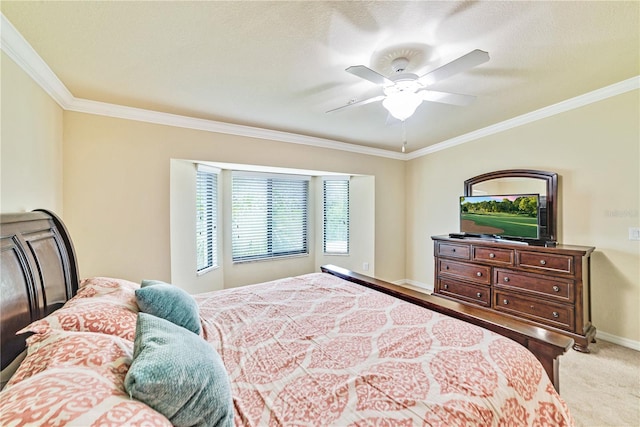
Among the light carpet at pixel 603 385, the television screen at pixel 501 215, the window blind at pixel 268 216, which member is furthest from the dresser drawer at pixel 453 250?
the window blind at pixel 268 216

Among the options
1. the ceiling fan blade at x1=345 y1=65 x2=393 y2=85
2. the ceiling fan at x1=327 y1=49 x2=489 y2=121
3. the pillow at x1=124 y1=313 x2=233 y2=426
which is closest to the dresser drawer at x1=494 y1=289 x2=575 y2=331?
the ceiling fan at x1=327 y1=49 x2=489 y2=121

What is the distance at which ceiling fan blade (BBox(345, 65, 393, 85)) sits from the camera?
1.56 metres

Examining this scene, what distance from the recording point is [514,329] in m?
1.45

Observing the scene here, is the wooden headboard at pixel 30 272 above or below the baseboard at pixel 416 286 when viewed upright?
above

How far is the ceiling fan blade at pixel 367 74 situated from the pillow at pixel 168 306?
1.64 meters

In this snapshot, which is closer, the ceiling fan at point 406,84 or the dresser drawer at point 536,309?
the ceiling fan at point 406,84

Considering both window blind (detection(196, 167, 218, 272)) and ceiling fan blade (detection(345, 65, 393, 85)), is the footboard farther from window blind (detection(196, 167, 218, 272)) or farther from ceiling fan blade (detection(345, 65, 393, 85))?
window blind (detection(196, 167, 218, 272))

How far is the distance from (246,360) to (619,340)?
3598mm

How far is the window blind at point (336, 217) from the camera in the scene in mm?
4652

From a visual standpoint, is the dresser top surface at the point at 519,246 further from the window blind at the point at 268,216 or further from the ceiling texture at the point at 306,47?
the window blind at the point at 268,216

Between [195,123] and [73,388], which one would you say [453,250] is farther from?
[73,388]

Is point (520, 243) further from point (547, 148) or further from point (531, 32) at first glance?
point (531, 32)

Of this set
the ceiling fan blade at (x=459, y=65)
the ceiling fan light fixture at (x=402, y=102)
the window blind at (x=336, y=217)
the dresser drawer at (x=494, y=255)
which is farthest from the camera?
the window blind at (x=336, y=217)

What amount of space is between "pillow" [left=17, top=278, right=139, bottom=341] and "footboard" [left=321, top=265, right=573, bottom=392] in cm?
176
